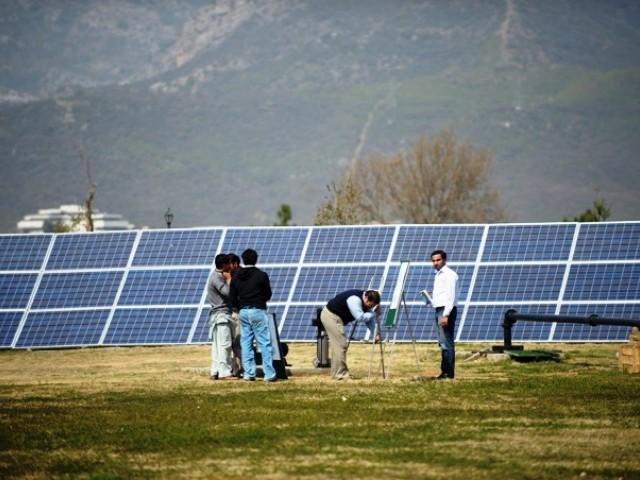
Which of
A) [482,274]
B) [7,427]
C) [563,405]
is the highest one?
[482,274]

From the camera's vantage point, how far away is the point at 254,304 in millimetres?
26781

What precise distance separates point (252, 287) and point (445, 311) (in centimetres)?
335

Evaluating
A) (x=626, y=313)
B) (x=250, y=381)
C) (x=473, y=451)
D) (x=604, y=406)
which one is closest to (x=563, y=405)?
(x=604, y=406)

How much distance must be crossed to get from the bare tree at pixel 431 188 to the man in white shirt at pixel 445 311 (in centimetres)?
11204

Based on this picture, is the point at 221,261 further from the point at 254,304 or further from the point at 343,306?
the point at 343,306

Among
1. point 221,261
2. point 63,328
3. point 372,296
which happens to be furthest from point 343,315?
point 63,328

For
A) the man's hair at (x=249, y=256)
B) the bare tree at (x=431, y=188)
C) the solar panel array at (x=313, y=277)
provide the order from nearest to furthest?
the man's hair at (x=249, y=256), the solar panel array at (x=313, y=277), the bare tree at (x=431, y=188)

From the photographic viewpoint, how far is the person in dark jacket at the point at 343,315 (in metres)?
26.3

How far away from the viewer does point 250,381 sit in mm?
27078

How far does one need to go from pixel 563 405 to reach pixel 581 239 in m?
15.3

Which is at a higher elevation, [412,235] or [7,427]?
[412,235]

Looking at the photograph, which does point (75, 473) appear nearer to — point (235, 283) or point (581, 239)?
point (235, 283)

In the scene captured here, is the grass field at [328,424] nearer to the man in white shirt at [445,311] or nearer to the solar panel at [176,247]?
the man in white shirt at [445,311]

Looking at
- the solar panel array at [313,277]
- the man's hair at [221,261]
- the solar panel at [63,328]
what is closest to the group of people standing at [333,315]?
the man's hair at [221,261]
